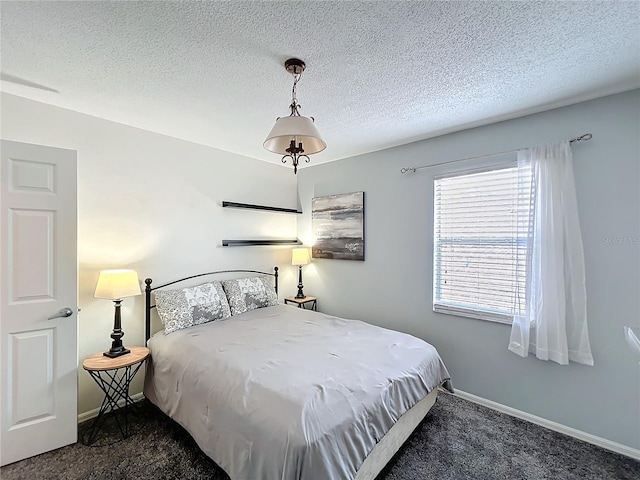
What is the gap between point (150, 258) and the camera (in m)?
2.98

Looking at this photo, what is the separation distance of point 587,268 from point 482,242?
767 millimetres

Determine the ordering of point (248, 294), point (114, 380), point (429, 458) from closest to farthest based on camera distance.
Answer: point (429, 458)
point (114, 380)
point (248, 294)

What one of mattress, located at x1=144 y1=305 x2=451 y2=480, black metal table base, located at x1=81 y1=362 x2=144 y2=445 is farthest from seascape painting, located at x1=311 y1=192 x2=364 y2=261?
black metal table base, located at x1=81 y1=362 x2=144 y2=445

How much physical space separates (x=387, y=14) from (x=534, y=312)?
2432mm

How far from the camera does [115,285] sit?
2.40 m

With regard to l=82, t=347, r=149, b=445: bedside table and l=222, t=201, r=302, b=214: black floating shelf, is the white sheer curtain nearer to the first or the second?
l=222, t=201, r=302, b=214: black floating shelf

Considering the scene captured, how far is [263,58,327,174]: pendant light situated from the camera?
1.68 m

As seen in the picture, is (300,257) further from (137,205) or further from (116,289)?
(116,289)

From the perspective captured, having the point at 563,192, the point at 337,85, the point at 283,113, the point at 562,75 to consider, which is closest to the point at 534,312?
the point at 563,192

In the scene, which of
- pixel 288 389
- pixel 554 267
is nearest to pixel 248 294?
pixel 288 389

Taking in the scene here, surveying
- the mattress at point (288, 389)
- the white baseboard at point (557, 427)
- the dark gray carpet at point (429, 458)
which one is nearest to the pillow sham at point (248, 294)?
the mattress at point (288, 389)

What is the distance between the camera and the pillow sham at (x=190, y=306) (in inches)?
108

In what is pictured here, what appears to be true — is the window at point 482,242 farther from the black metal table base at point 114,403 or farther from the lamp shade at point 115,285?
the black metal table base at point 114,403

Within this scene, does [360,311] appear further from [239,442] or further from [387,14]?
[387,14]
